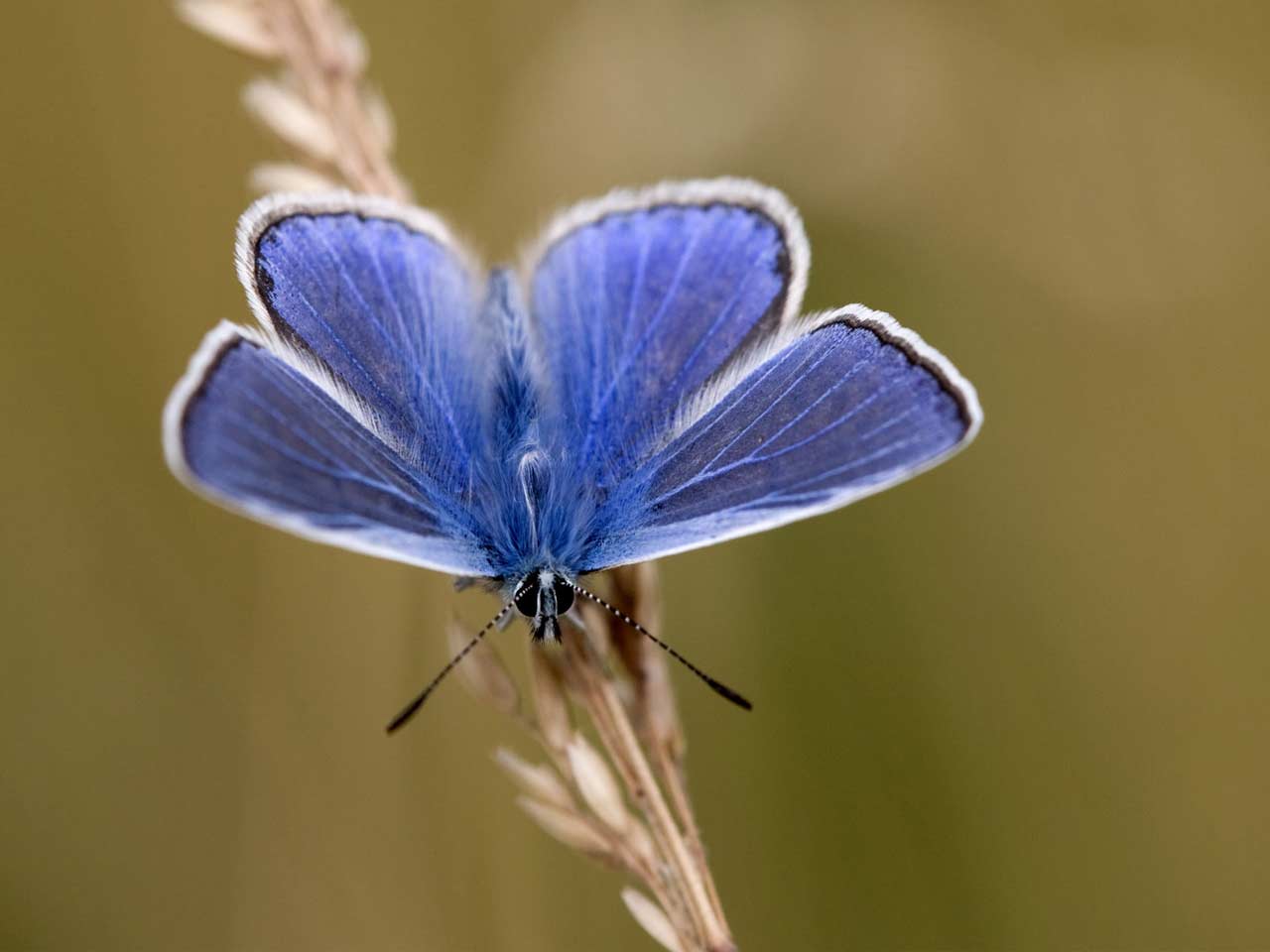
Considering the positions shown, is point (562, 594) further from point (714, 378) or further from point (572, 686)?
point (714, 378)

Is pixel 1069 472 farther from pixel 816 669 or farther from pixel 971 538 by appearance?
pixel 816 669

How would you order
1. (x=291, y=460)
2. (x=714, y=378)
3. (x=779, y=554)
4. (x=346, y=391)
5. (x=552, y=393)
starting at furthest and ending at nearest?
(x=779, y=554)
(x=552, y=393)
(x=714, y=378)
(x=346, y=391)
(x=291, y=460)

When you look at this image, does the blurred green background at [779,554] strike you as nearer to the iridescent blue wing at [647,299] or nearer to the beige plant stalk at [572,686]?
the iridescent blue wing at [647,299]

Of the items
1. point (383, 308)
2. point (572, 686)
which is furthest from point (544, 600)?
point (383, 308)

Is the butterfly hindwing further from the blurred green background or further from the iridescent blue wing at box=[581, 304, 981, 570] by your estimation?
the blurred green background

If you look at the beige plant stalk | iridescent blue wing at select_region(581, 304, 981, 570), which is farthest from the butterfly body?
the beige plant stalk

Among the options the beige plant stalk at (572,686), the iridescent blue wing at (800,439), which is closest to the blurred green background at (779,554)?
the beige plant stalk at (572,686)

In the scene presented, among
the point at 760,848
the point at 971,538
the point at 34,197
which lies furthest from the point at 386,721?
the point at 34,197
